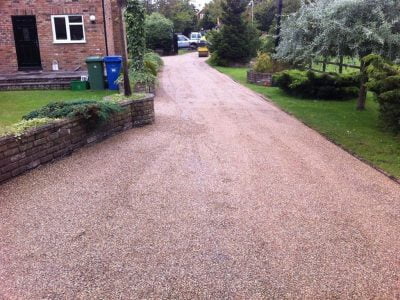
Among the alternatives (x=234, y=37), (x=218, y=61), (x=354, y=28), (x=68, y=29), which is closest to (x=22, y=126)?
(x=354, y=28)

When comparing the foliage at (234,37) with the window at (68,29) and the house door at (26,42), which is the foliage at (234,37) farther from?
the house door at (26,42)

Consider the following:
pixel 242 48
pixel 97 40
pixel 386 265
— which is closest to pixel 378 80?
pixel 386 265

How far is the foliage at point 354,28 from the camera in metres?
9.55

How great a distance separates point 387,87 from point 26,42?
14.9 m

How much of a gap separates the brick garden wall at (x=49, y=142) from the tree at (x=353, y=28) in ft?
18.6

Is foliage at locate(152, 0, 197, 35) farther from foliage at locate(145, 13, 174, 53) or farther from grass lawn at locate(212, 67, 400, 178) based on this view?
grass lawn at locate(212, 67, 400, 178)

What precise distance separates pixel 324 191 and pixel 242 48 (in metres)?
20.8

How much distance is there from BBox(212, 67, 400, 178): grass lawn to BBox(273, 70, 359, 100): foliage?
0.40 meters

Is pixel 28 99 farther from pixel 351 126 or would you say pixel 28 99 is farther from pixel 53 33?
pixel 351 126

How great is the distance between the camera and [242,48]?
24719 mm

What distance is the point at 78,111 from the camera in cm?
632

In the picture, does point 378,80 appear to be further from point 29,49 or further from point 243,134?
point 29,49

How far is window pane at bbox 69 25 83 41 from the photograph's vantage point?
1678 centimetres

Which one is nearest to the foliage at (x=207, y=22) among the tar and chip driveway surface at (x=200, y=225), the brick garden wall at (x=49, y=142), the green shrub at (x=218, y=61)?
the green shrub at (x=218, y=61)
